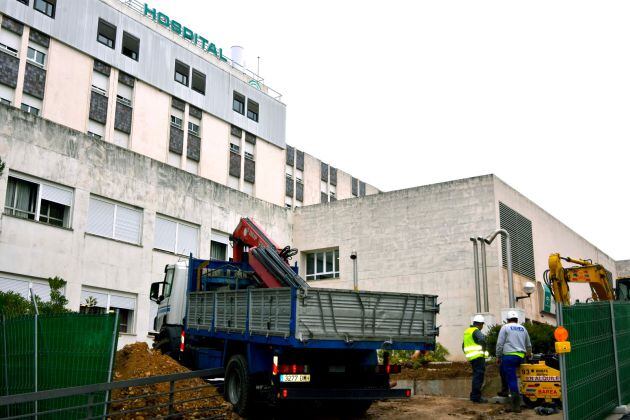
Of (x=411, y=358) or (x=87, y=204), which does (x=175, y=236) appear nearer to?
(x=87, y=204)

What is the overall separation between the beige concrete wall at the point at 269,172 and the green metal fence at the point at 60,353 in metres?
35.6

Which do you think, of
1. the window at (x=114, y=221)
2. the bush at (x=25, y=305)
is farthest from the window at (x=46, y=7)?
the bush at (x=25, y=305)

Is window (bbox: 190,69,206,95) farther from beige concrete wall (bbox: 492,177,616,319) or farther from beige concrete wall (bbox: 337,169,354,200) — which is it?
beige concrete wall (bbox: 492,177,616,319)


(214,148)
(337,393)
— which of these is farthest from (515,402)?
(214,148)

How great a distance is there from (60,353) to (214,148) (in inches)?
1331

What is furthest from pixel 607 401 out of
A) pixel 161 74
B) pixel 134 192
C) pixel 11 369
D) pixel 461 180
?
pixel 161 74

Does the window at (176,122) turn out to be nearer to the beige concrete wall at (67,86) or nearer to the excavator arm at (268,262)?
the beige concrete wall at (67,86)

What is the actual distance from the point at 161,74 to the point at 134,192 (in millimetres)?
17263

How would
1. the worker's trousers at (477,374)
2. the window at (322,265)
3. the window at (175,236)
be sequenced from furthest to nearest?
the window at (322,265) < the window at (175,236) < the worker's trousers at (477,374)

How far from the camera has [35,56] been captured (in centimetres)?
3209

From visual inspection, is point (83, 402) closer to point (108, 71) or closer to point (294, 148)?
point (108, 71)

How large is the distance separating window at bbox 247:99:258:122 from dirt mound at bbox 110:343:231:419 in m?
33.9

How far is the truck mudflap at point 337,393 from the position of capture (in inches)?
397

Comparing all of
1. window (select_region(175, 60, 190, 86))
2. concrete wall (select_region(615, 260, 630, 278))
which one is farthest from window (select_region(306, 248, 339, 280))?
concrete wall (select_region(615, 260, 630, 278))
